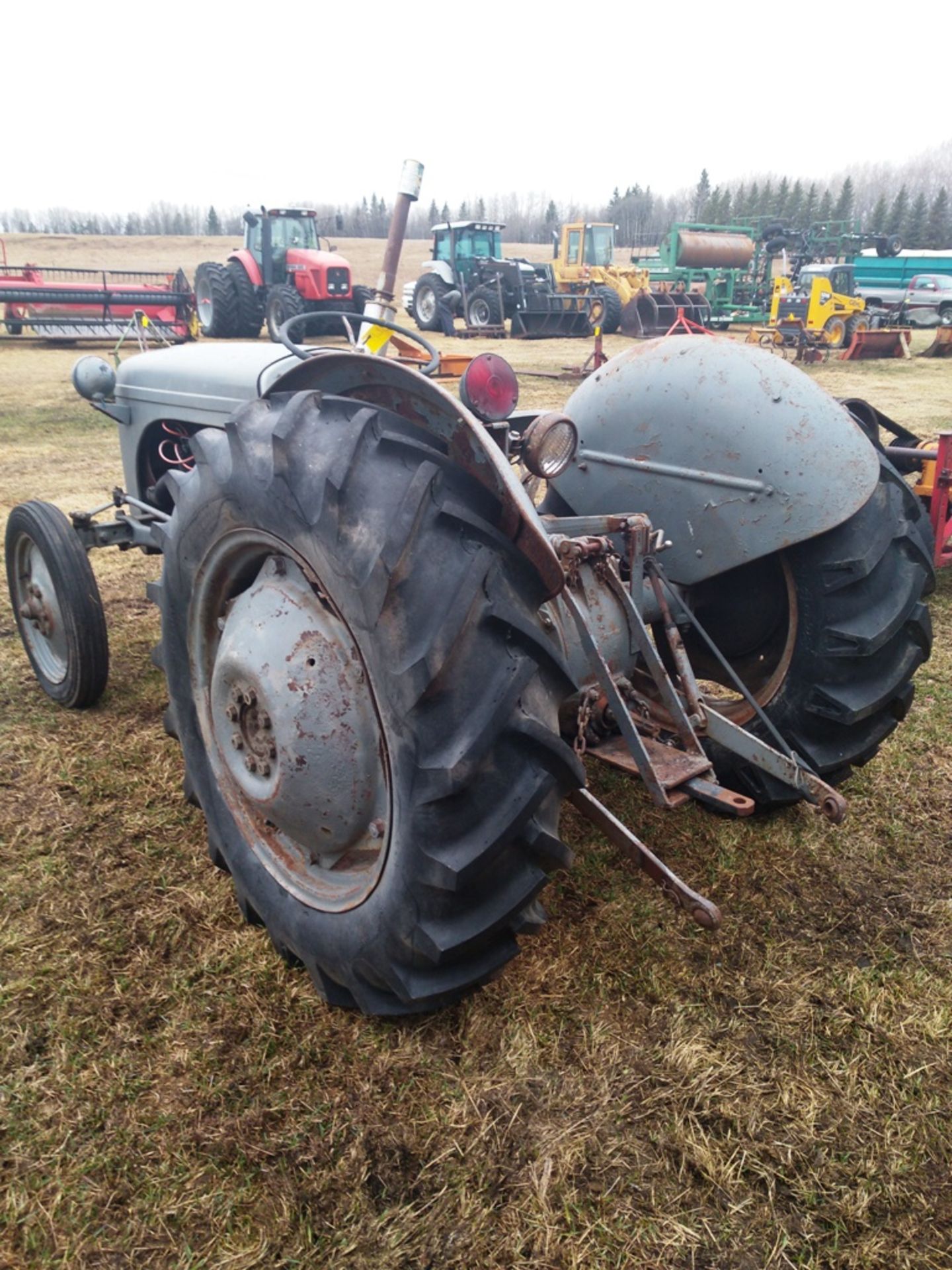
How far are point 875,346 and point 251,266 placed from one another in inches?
490

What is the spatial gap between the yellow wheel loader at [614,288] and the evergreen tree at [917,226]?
39657 millimetres

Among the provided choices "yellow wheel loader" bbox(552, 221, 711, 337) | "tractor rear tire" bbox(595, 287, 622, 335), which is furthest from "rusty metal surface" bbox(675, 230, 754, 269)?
"tractor rear tire" bbox(595, 287, 622, 335)

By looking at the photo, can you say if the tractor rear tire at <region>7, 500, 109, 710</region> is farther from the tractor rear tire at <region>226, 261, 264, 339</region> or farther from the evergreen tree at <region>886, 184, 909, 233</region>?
the evergreen tree at <region>886, 184, 909, 233</region>

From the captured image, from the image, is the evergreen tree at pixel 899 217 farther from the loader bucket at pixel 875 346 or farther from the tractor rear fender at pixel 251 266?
the tractor rear fender at pixel 251 266

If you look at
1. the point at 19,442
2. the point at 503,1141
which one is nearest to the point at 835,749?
the point at 503,1141

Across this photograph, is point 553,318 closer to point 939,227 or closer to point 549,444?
point 549,444

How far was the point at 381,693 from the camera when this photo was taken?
1593 millimetres

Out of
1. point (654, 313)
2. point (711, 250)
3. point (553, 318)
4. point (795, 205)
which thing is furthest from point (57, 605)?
point (795, 205)

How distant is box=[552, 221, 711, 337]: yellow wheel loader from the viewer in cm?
2008

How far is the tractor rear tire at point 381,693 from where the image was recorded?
1528 mm

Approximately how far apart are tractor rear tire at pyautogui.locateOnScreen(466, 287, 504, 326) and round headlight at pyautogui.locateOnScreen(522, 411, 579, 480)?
19.2 metres

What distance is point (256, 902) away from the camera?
6.79ft

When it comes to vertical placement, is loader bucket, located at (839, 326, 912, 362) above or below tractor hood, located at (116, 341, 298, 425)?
below

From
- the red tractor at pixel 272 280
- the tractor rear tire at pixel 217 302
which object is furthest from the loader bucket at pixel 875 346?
the tractor rear tire at pixel 217 302
